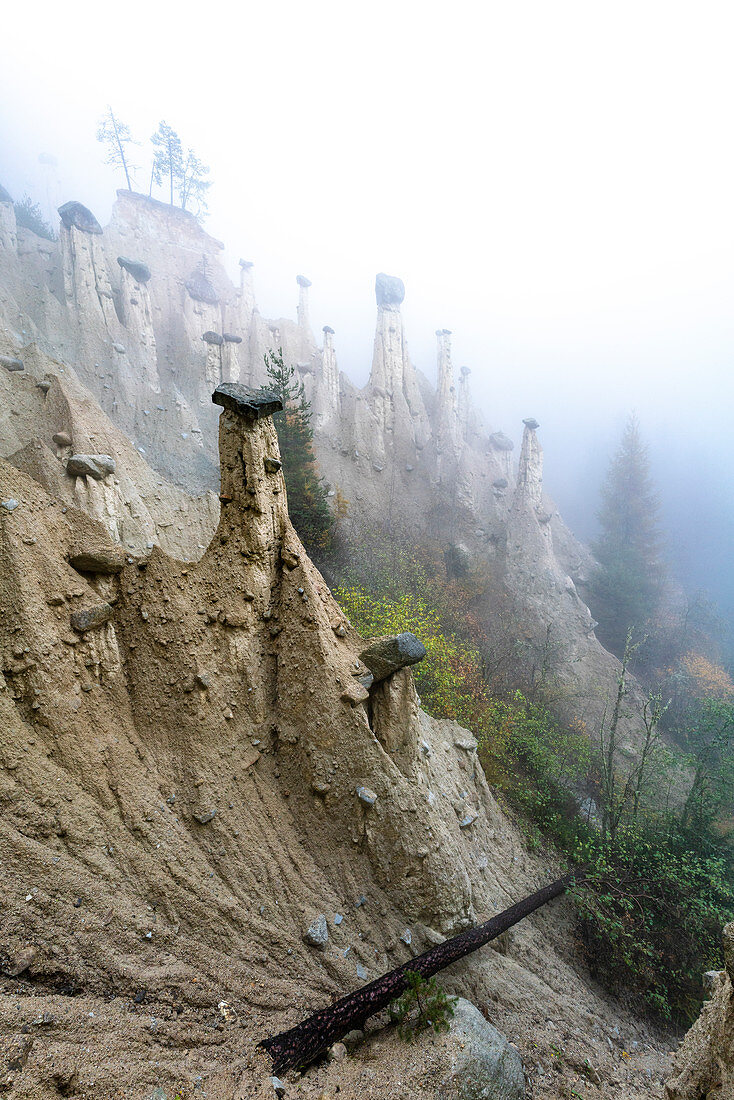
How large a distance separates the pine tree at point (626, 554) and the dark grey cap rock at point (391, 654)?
26404mm

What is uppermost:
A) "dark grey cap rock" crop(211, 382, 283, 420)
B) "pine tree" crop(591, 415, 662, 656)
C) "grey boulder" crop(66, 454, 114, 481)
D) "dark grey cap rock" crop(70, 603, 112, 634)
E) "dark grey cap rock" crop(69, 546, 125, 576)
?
"dark grey cap rock" crop(211, 382, 283, 420)

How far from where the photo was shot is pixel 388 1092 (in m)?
3.98

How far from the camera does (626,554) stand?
32.4m

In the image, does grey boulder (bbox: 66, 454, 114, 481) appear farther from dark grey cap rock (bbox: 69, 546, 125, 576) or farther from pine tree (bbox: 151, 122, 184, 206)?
pine tree (bbox: 151, 122, 184, 206)

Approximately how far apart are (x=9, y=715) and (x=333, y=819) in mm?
3862

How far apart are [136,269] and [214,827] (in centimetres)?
2808

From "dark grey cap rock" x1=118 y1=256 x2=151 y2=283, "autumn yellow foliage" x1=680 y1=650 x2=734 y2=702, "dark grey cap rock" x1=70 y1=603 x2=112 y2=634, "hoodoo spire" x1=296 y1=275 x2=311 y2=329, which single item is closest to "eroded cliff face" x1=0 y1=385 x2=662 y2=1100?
"dark grey cap rock" x1=70 y1=603 x2=112 y2=634

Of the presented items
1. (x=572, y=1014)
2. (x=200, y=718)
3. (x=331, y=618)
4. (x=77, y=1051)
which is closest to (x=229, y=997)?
(x=77, y=1051)

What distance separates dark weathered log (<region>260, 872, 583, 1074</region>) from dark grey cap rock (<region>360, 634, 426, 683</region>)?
11.0 ft

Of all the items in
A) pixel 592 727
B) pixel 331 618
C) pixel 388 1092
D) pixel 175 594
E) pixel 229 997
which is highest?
pixel 175 594

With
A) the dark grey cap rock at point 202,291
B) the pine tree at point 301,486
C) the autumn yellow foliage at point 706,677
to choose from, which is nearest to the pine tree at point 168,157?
the dark grey cap rock at point 202,291

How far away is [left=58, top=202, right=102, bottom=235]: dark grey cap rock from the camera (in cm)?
2016

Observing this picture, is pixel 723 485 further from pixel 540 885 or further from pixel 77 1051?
pixel 77 1051

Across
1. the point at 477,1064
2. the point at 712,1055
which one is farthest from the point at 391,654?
the point at 712,1055
